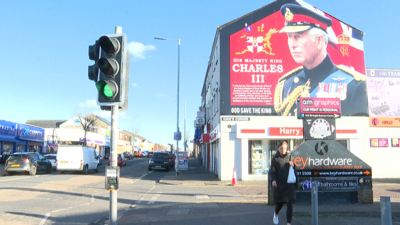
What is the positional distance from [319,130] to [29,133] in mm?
44571

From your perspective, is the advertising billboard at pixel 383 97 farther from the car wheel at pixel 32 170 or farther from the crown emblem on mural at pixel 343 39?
the car wheel at pixel 32 170

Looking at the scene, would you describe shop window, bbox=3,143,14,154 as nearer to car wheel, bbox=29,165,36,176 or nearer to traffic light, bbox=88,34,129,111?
car wheel, bbox=29,165,36,176

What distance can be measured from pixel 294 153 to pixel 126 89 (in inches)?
226

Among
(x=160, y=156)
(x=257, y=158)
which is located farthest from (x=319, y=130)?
(x=160, y=156)

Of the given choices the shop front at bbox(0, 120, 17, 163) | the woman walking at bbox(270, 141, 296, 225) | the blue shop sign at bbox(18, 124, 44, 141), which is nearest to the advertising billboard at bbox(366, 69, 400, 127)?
the woman walking at bbox(270, 141, 296, 225)

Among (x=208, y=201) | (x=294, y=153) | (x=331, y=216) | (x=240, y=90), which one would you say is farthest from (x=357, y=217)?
(x=240, y=90)

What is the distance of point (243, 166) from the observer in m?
18.5

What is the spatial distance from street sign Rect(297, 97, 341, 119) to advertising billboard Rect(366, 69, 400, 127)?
454 inches

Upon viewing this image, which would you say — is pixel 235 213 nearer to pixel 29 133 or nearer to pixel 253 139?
pixel 253 139

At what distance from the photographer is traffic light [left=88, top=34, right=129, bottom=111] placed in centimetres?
558

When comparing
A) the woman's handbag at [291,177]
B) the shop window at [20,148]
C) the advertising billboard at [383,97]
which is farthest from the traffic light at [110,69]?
the shop window at [20,148]

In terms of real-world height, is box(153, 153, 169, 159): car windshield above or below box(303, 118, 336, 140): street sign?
below

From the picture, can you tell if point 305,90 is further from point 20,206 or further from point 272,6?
point 20,206

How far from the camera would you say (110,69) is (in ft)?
18.3
